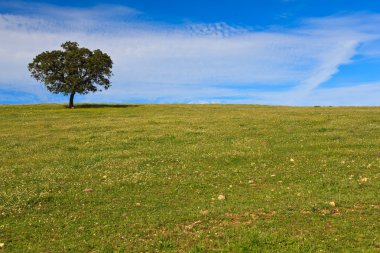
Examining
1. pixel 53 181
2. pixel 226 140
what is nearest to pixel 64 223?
pixel 53 181

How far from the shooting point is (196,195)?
15.3 meters

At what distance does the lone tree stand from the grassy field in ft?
190

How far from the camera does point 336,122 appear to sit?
1432 inches

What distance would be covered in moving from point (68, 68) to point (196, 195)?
248 ft

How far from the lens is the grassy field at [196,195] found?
1081cm

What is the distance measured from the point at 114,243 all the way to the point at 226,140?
18.3 meters

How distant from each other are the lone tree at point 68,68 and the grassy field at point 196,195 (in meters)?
58.0

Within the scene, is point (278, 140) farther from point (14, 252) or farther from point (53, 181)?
point (14, 252)

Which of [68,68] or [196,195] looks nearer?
[196,195]

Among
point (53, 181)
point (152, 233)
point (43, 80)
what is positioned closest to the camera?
point (152, 233)

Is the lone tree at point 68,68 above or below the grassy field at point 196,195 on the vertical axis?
above

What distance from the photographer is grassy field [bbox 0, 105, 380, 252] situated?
35.5 ft

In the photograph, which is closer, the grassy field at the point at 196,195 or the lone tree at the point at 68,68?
the grassy field at the point at 196,195

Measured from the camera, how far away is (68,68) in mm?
84375
